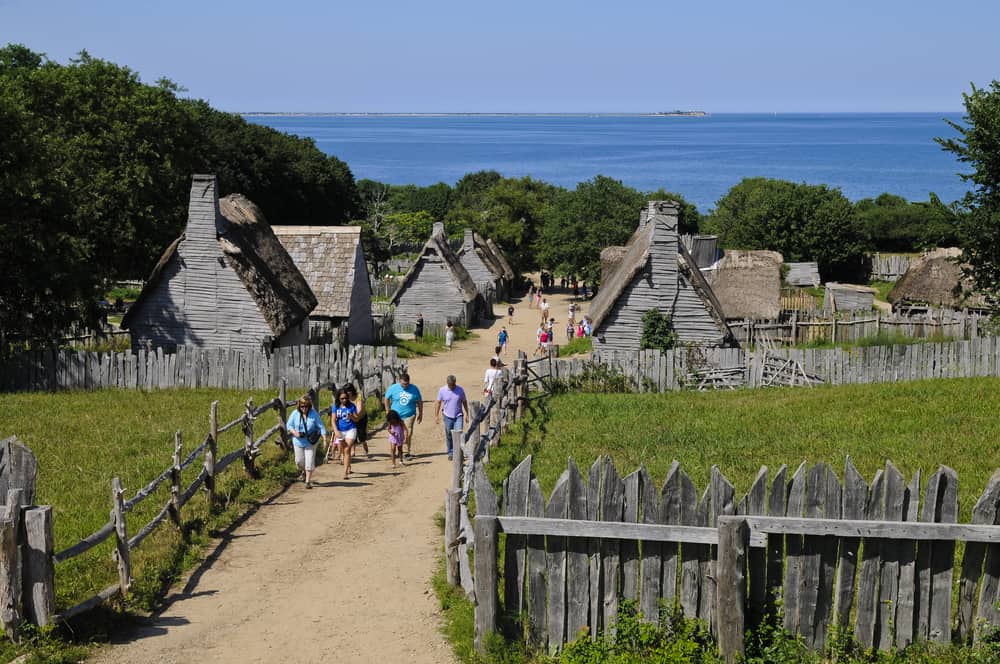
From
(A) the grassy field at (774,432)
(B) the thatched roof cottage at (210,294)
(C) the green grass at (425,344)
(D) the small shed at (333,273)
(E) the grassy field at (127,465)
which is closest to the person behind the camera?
(E) the grassy field at (127,465)

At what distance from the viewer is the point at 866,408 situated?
862 inches

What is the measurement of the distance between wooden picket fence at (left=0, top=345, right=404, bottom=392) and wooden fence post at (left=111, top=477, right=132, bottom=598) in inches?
617

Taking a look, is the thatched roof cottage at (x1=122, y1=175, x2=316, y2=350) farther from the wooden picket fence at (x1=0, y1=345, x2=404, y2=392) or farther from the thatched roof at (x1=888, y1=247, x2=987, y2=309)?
the thatched roof at (x1=888, y1=247, x2=987, y2=309)

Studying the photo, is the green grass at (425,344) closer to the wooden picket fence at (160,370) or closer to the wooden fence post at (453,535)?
the wooden picket fence at (160,370)

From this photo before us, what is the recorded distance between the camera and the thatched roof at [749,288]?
4188 centimetres

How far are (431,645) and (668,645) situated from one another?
8.19 ft

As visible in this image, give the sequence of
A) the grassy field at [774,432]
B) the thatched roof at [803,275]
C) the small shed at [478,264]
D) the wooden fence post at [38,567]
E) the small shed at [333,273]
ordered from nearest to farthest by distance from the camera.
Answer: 1. the wooden fence post at [38,567]
2. the grassy field at [774,432]
3. the small shed at [333,273]
4. the thatched roof at [803,275]
5. the small shed at [478,264]

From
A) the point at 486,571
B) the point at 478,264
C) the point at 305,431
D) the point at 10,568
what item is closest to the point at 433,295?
the point at 478,264

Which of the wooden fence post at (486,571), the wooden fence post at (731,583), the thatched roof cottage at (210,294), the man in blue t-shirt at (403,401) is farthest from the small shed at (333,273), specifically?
the wooden fence post at (731,583)

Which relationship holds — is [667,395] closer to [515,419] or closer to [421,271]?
[515,419]

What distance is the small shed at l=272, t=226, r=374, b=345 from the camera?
3962cm

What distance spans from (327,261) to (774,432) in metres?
24.3

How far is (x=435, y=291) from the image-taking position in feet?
165

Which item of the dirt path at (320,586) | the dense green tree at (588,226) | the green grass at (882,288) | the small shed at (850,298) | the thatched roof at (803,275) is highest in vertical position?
the dense green tree at (588,226)
